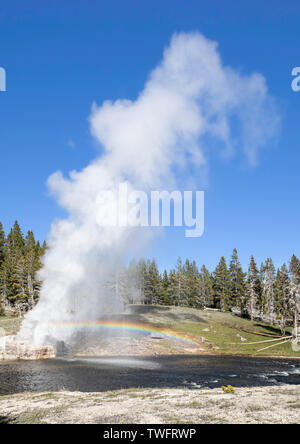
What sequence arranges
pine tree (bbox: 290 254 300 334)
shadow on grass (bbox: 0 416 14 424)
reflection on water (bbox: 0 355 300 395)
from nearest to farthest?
1. shadow on grass (bbox: 0 416 14 424)
2. reflection on water (bbox: 0 355 300 395)
3. pine tree (bbox: 290 254 300 334)

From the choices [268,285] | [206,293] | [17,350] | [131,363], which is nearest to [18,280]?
[17,350]

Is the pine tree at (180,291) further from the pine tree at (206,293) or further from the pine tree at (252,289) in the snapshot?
the pine tree at (252,289)

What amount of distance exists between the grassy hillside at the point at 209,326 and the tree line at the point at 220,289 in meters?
13.5

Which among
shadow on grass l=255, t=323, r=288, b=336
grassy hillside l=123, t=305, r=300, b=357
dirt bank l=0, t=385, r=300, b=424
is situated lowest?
shadow on grass l=255, t=323, r=288, b=336

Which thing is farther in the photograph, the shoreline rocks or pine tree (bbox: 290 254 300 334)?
pine tree (bbox: 290 254 300 334)

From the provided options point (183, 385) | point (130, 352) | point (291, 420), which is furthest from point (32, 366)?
point (291, 420)

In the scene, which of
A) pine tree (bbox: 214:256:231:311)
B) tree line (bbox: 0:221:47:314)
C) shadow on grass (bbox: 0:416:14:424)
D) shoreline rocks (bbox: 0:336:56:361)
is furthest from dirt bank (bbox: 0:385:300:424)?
pine tree (bbox: 214:256:231:311)

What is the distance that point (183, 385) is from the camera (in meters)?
34.5

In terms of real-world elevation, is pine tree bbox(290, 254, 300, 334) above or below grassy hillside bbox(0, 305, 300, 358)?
above

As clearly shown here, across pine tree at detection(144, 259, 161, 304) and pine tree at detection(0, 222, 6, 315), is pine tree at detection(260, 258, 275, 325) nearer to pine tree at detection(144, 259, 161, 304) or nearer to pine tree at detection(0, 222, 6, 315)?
pine tree at detection(144, 259, 161, 304)

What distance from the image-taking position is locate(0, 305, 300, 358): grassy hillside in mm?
67688

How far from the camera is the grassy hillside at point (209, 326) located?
67688 mm

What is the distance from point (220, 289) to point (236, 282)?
6.80 meters
